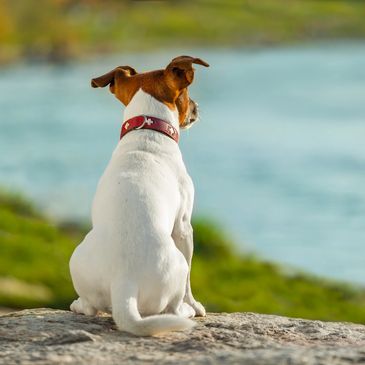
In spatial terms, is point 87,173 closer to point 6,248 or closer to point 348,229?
point 348,229

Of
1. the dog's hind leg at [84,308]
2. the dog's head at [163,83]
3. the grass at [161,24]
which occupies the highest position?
the grass at [161,24]

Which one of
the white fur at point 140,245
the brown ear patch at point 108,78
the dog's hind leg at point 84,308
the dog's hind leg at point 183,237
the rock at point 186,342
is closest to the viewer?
the rock at point 186,342

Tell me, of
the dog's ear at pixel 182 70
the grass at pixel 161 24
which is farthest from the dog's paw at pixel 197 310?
the grass at pixel 161 24

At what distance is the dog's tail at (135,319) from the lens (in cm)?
507

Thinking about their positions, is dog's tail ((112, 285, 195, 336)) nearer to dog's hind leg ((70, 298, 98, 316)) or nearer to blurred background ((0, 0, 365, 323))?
dog's hind leg ((70, 298, 98, 316))

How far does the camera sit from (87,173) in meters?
24.7

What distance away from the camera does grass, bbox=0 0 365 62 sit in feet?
184

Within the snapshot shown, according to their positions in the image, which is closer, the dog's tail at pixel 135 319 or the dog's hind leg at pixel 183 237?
the dog's tail at pixel 135 319

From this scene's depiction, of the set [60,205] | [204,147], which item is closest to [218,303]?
[60,205]

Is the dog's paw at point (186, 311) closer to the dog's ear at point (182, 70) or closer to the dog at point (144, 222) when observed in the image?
the dog at point (144, 222)

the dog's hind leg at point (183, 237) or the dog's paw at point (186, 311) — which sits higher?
the dog's hind leg at point (183, 237)

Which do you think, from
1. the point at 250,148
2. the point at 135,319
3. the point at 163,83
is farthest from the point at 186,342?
the point at 250,148

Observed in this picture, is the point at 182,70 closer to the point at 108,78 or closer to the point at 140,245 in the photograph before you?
the point at 108,78

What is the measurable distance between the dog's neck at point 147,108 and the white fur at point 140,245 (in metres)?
0.19
